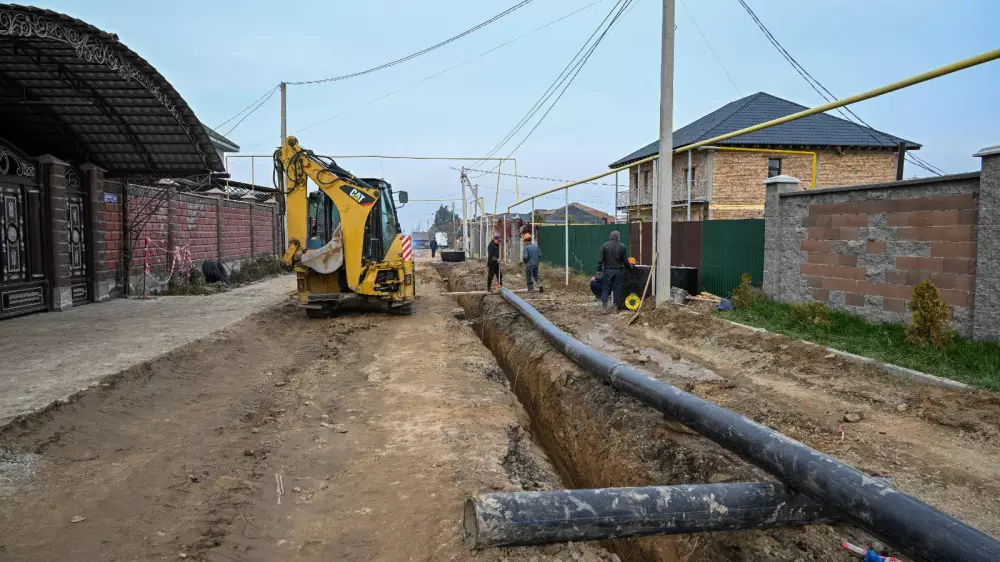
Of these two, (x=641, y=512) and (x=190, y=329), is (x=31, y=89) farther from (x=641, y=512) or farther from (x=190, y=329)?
(x=641, y=512)

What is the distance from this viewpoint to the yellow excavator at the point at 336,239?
33.0 ft

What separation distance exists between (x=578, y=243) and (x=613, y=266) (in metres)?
8.17

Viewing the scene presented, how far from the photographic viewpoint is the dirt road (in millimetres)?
3197

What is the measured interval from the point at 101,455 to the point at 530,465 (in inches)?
123

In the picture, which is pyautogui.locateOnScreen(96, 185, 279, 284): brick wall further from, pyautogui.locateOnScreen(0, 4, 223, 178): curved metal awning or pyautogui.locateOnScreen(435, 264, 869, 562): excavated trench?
pyautogui.locateOnScreen(435, 264, 869, 562): excavated trench

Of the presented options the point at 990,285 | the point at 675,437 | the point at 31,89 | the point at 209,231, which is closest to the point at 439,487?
the point at 675,437

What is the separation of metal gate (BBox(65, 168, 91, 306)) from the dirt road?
228 inches

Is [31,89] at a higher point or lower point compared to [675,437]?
higher

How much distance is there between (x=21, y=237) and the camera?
32.9 feet

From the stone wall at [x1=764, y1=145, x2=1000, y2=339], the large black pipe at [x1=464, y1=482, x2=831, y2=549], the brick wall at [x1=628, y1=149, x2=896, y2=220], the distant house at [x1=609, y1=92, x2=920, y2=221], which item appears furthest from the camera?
the brick wall at [x1=628, y1=149, x2=896, y2=220]

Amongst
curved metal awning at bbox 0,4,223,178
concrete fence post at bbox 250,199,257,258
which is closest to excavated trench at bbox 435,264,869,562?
curved metal awning at bbox 0,4,223,178

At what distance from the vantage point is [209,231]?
17547mm

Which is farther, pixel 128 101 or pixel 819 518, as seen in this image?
pixel 128 101

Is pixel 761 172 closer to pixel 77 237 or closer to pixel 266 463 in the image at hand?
pixel 77 237
